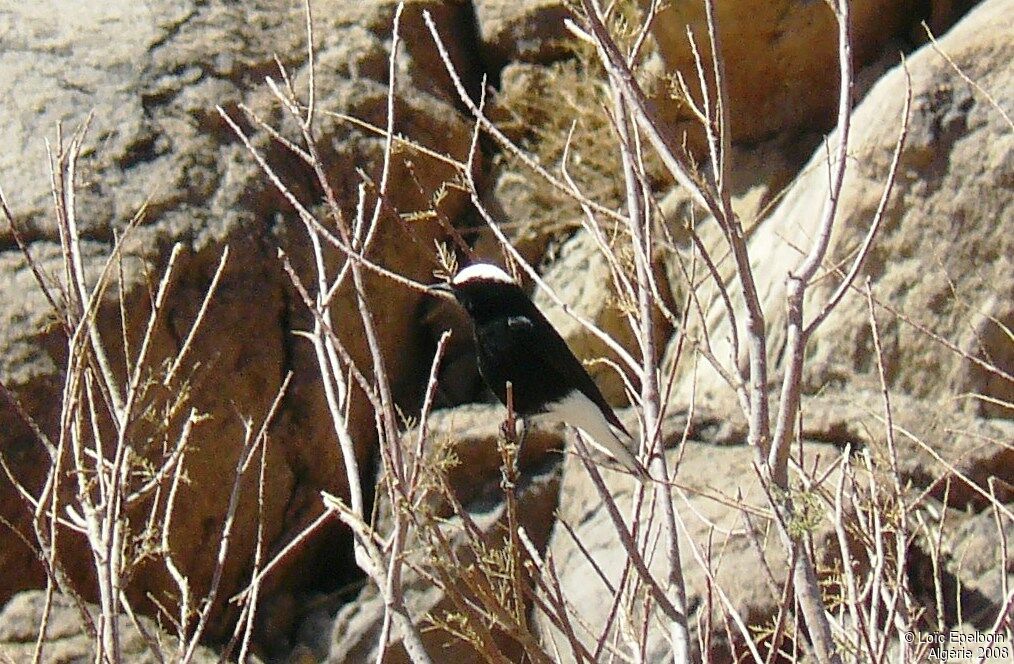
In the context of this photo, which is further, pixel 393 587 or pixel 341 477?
pixel 341 477

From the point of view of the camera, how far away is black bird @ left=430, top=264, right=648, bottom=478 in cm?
334

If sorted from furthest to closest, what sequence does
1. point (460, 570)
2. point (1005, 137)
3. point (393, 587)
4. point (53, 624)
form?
point (1005, 137) < point (53, 624) < point (393, 587) < point (460, 570)

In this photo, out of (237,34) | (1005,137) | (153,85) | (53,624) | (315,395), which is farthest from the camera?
(237,34)

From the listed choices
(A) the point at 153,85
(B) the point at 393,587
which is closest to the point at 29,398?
(A) the point at 153,85

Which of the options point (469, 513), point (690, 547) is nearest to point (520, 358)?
point (690, 547)

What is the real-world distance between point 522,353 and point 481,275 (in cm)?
24

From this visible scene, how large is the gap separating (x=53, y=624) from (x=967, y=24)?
13.6 ft

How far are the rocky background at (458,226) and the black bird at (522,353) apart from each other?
2.52 feet

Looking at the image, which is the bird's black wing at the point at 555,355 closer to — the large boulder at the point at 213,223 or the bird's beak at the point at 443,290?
the bird's beak at the point at 443,290

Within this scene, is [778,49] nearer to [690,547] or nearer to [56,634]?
[690,547]

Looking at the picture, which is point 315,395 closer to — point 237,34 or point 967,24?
point 237,34

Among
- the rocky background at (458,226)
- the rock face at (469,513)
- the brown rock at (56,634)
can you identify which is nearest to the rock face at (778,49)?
the rocky background at (458,226)

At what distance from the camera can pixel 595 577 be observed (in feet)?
14.4

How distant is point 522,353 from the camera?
336cm
